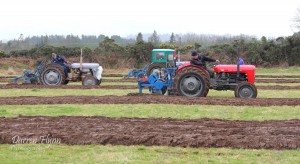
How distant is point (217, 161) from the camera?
7.54 meters

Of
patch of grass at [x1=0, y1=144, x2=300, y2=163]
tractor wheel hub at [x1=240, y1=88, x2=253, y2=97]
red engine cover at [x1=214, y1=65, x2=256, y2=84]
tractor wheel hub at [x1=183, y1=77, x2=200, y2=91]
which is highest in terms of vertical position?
red engine cover at [x1=214, y1=65, x2=256, y2=84]

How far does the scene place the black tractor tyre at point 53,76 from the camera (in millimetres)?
24656

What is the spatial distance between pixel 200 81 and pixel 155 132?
26.1 feet

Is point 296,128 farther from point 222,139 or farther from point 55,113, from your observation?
point 55,113

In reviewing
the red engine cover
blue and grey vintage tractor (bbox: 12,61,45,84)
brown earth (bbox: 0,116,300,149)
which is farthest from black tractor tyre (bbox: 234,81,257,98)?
blue and grey vintage tractor (bbox: 12,61,45,84)

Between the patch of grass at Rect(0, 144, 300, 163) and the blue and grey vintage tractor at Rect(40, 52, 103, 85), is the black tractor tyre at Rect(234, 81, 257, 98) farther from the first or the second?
the blue and grey vintage tractor at Rect(40, 52, 103, 85)

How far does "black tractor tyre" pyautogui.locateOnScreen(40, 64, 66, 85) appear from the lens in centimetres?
2466

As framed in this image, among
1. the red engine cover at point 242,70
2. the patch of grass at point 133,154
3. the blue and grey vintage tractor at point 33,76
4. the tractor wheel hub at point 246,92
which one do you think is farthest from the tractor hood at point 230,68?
the blue and grey vintage tractor at point 33,76

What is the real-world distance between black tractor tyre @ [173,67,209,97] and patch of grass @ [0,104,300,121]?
2651 mm

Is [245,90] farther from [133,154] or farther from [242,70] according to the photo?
[133,154]

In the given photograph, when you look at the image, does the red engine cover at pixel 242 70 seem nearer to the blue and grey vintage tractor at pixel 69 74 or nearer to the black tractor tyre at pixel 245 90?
the black tractor tyre at pixel 245 90

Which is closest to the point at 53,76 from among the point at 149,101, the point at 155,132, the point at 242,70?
the point at 149,101

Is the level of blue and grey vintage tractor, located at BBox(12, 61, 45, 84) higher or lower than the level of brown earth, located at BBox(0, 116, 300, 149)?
higher

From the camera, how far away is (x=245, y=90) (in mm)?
17547
